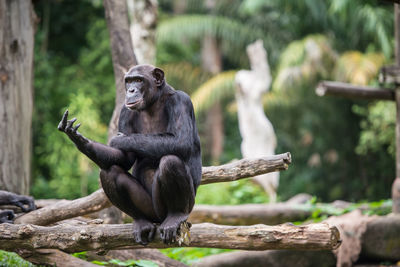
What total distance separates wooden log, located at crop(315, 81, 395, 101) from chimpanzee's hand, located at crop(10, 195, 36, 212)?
5085mm

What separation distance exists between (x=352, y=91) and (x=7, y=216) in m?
5.85

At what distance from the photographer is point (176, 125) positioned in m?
4.26

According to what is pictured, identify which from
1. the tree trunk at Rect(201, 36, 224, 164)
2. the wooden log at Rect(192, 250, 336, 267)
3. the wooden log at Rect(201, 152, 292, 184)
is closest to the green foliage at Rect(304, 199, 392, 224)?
the wooden log at Rect(192, 250, 336, 267)

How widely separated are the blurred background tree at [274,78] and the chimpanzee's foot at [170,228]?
915 centimetres

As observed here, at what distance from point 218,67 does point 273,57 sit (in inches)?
82.4

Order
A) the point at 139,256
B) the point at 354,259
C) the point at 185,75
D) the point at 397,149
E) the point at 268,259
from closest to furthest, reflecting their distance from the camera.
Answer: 1. the point at 139,256
2. the point at 268,259
3. the point at 354,259
4. the point at 397,149
5. the point at 185,75

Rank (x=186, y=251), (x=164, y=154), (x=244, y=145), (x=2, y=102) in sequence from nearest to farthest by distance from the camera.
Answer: (x=164, y=154), (x=2, y=102), (x=186, y=251), (x=244, y=145)

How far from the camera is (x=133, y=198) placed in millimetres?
4277

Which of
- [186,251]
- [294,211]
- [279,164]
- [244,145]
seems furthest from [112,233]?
[244,145]

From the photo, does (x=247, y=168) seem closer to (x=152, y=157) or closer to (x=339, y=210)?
(x=152, y=157)

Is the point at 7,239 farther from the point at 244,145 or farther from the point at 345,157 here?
the point at 345,157

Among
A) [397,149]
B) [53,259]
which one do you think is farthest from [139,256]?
[397,149]

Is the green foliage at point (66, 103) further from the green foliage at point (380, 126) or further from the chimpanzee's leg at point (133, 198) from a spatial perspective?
the chimpanzee's leg at point (133, 198)

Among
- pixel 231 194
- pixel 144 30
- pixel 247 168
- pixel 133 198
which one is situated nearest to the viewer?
pixel 133 198
